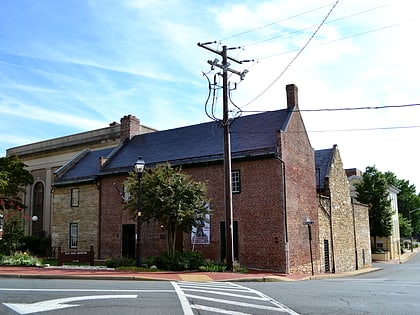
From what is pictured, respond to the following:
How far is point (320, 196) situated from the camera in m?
30.6

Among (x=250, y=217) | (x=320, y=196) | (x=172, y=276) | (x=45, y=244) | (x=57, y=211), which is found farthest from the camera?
(x=45, y=244)

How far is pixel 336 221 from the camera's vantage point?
32.8 m

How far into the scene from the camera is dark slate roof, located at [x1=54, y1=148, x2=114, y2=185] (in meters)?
35.0

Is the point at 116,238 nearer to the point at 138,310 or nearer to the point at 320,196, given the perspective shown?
the point at 320,196

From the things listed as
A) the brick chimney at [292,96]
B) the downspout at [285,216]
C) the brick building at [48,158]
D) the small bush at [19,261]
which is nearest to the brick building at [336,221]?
the downspout at [285,216]

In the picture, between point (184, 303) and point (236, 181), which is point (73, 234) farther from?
point (184, 303)

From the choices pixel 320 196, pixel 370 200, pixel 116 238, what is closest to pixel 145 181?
pixel 116 238

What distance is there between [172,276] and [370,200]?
40.6 metres

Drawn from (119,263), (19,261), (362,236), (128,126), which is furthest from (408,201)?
(19,261)

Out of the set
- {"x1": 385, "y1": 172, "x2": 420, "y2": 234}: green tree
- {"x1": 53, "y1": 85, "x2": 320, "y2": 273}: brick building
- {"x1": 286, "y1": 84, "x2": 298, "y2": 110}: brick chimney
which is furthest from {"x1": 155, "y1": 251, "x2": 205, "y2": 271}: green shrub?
{"x1": 385, "y1": 172, "x2": 420, "y2": 234}: green tree

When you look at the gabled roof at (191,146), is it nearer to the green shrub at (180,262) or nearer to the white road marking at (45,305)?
the green shrub at (180,262)

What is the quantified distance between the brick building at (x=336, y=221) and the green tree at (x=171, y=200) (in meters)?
9.92

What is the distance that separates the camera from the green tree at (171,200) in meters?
23.0

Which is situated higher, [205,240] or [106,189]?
[106,189]
